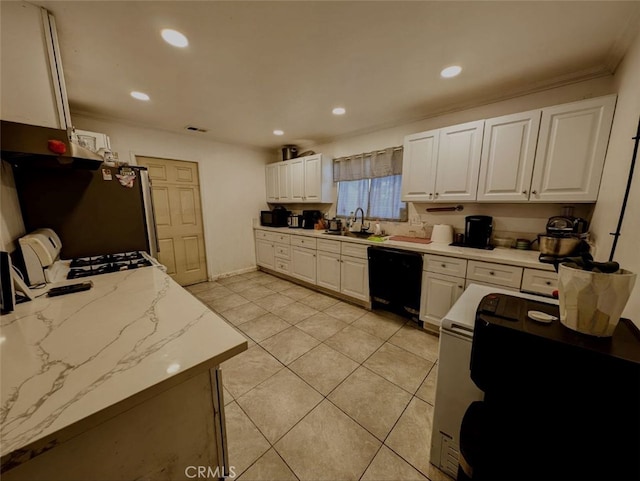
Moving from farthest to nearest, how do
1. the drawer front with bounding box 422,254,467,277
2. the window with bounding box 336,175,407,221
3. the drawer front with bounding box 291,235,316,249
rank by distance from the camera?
the drawer front with bounding box 291,235,316,249 → the window with bounding box 336,175,407,221 → the drawer front with bounding box 422,254,467,277

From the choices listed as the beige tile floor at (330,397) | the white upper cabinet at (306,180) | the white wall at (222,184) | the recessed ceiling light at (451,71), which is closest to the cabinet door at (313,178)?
the white upper cabinet at (306,180)

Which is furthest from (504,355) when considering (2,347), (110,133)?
(110,133)

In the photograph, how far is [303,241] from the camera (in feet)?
11.8

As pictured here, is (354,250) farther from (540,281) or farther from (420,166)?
(540,281)

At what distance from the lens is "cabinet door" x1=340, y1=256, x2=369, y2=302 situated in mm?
2875

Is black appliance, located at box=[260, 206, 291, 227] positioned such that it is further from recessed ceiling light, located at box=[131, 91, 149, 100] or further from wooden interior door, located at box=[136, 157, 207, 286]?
recessed ceiling light, located at box=[131, 91, 149, 100]

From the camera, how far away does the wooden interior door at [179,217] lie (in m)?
3.48

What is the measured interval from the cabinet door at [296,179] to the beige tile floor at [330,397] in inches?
79.6

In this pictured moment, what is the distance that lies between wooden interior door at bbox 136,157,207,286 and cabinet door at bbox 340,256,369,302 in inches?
99.9

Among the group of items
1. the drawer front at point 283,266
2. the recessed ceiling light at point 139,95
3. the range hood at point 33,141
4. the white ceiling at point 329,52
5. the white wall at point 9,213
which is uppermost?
the white ceiling at point 329,52

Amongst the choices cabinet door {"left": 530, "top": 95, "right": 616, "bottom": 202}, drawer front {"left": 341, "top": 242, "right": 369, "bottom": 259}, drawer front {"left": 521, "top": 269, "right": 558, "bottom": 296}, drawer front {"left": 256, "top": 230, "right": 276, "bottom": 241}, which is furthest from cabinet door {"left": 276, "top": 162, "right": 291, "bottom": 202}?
drawer front {"left": 521, "top": 269, "right": 558, "bottom": 296}

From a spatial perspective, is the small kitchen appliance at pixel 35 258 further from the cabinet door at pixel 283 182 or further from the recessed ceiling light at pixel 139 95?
the cabinet door at pixel 283 182

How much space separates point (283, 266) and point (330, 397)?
8.31ft

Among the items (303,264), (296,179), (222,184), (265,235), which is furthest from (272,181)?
(303,264)
